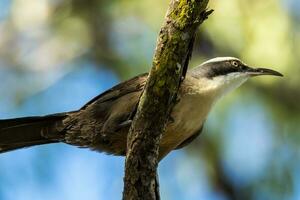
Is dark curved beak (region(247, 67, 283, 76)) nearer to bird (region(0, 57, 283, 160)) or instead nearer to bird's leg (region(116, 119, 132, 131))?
bird (region(0, 57, 283, 160))

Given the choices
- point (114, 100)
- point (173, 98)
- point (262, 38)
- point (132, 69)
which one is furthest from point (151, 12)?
point (173, 98)

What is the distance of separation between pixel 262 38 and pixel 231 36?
0.38m

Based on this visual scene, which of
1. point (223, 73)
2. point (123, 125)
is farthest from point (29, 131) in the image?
point (223, 73)

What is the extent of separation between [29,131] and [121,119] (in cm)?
91

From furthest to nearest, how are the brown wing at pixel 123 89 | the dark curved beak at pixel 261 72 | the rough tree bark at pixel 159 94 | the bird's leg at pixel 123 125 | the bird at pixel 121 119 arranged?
the dark curved beak at pixel 261 72 → the brown wing at pixel 123 89 → the bird at pixel 121 119 → the bird's leg at pixel 123 125 → the rough tree bark at pixel 159 94

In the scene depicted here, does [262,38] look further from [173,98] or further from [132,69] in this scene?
[173,98]

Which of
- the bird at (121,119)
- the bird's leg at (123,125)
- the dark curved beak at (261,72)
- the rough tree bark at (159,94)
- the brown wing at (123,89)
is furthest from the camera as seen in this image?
the dark curved beak at (261,72)

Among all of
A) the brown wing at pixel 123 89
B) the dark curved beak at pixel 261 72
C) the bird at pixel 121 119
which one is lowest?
the bird at pixel 121 119

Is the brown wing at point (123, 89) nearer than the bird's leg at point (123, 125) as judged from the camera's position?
No

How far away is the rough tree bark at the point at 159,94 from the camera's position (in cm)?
400

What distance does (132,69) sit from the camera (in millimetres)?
7770

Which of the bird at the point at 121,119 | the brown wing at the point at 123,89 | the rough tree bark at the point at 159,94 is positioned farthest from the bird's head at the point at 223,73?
the rough tree bark at the point at 159,94

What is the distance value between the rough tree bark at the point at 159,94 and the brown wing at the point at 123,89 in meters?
1.50

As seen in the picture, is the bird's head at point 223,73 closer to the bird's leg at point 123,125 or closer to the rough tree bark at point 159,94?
the bird's leg at point 123,125
